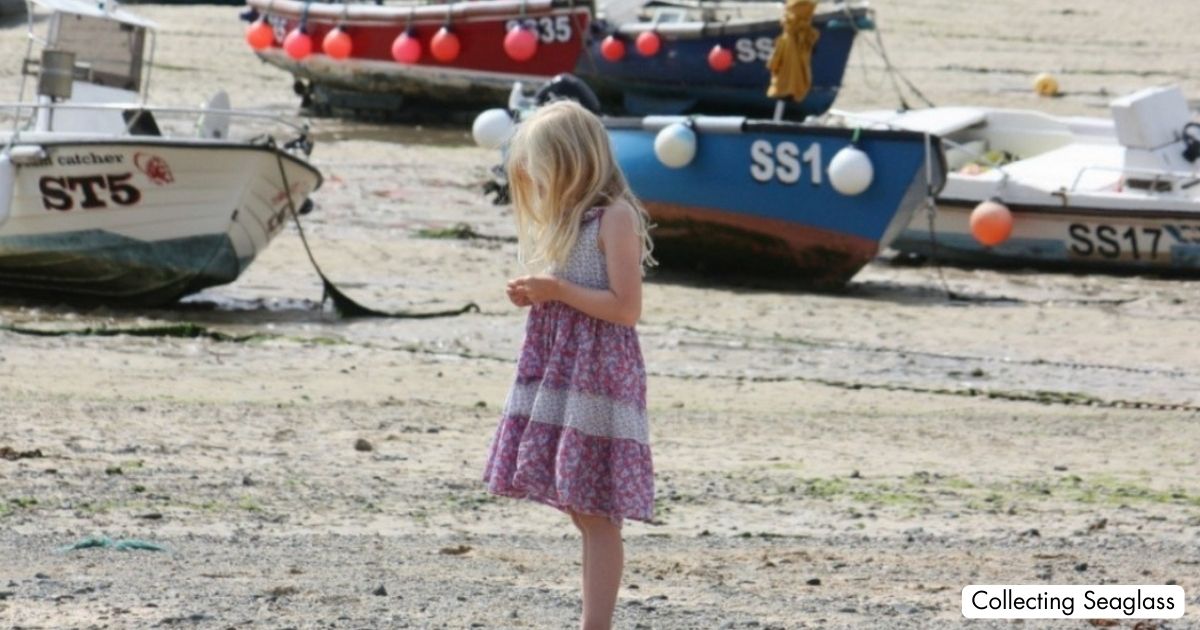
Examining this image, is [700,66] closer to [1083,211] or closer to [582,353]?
[1083,211]

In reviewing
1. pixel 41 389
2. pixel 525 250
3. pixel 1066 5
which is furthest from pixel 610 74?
pixel 525 250

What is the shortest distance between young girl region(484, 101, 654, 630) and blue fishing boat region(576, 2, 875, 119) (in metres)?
17.5

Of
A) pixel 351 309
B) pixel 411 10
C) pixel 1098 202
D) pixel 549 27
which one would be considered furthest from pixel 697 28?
pixel 351 309

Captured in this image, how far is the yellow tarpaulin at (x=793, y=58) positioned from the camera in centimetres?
1700

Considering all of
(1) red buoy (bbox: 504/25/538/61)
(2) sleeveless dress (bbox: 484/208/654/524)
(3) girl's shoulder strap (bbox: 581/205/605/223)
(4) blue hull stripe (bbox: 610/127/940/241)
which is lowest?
(2) sleeveless dress (bbox: 484/208/654/524)

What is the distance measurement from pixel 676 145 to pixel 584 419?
988cm

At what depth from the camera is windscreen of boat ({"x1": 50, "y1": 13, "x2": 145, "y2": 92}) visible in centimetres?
1331

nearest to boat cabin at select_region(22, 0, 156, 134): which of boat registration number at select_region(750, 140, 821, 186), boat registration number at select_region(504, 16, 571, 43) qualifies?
boat registration number at select_region(750, 140, 821, 186)

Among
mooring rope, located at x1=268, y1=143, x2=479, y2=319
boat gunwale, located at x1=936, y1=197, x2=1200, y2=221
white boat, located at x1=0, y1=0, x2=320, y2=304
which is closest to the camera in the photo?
white boat, located at x1=0, y1=0, x2=320, y2=304

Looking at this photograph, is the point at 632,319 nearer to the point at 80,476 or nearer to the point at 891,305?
the point at 80,476

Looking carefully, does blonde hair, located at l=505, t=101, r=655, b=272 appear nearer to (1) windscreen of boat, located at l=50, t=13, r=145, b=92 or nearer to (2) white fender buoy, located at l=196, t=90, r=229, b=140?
(2) white fender buoy, located at l=196, t=90, r=229, b=140

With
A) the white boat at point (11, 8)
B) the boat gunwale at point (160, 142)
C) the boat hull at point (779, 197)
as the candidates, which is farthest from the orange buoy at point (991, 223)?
the white boat at point (11, 8)

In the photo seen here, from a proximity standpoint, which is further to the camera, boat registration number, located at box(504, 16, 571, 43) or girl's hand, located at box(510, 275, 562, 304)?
boat registration number, located at box(504, 16, 571, 43)

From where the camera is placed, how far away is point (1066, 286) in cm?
1535
